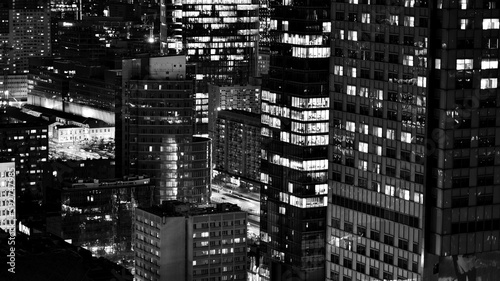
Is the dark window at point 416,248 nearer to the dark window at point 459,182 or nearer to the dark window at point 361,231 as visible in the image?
the dark window at point 459,182

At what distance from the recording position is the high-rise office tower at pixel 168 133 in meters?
94.1

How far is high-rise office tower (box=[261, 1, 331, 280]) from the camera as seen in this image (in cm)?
6391

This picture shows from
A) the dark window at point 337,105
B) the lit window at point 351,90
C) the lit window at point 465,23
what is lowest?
the dark window at point 337,105

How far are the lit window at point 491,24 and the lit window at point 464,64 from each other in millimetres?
1372

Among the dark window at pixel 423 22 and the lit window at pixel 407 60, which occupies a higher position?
the dark window at pixel 423 22

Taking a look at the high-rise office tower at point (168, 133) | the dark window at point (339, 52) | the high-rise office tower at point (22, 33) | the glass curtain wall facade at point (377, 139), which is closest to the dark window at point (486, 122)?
the glass curtain wall facade at point (377, 139)

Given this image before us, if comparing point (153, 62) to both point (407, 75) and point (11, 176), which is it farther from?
point (407, 75)

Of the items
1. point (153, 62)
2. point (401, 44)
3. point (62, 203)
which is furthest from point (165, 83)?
point (401, 44)

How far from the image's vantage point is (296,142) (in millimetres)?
64812

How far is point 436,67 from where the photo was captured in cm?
5525

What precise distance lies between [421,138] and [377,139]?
2.66 metres

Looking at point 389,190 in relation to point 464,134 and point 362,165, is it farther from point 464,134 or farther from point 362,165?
point 464,134

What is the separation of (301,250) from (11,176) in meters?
27.7

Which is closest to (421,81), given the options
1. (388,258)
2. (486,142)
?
(486,142)
